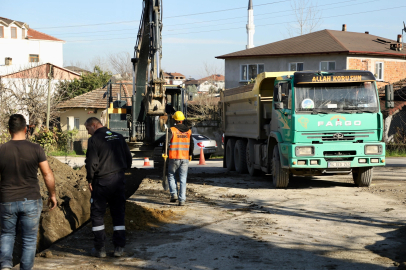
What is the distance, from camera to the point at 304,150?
11430 mm

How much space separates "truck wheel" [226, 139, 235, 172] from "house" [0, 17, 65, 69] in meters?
49.0

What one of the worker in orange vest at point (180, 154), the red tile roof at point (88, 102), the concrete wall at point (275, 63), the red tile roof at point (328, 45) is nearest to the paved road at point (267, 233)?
the worker in orange vest at point (180, 154)

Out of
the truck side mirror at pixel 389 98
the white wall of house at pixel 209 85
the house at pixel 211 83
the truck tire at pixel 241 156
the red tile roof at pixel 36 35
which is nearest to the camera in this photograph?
the truck side mirror at pixel 389 98

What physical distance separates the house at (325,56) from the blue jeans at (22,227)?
2978 cm

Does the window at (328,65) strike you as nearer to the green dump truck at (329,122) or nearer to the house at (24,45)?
the green dump truck at (329,122)

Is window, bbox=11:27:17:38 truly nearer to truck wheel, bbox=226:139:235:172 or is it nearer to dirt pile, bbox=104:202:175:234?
truck wheel, bbox=226:139:235:172

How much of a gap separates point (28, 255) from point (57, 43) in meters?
67.7

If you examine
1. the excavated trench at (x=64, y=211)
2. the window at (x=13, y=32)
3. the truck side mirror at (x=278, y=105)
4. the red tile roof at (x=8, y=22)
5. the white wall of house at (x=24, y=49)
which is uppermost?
the red tile roof at (x=8, y=22)

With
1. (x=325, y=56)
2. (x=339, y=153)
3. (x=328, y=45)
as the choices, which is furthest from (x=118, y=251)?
(x=328, y=45)

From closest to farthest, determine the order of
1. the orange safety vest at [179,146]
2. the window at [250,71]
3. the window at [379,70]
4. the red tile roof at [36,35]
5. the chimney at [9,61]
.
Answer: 1. the orange safety vest at [179,146]
2. the window at [379,70]
3. the window at [250,71]
4. the chimney at [9,61]
5. the red tile roof at [36,35]

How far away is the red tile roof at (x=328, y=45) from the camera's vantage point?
33.5 m

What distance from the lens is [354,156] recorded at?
1155 centimetres

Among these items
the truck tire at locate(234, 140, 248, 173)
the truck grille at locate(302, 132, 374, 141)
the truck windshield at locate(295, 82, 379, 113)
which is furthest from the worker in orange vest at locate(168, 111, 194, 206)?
the truck tire at locate(234, 140, 248, 173)

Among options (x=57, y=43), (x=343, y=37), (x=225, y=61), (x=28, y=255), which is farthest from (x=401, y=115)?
(x=57, y=43)
